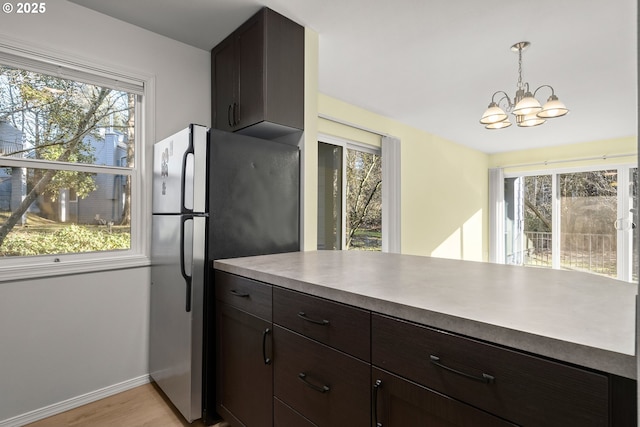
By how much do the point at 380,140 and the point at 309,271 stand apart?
10.4 feet

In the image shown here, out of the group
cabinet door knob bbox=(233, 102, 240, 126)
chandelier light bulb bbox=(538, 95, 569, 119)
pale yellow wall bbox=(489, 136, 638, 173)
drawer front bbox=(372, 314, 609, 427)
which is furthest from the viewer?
pale yellow wall bbox=(489, 136, 638, 173)

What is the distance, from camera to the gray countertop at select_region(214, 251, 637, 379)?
0.67 metres

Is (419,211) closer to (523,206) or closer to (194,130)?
(523,206)

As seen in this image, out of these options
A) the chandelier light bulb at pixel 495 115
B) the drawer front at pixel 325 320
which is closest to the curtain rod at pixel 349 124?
the chandelier light bulb at pixel 495 115

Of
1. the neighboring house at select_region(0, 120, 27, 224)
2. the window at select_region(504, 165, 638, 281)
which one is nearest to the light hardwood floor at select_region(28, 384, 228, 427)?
the neighboring house at select_region(0, 120, 27, 224)

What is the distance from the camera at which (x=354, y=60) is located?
2740 mm

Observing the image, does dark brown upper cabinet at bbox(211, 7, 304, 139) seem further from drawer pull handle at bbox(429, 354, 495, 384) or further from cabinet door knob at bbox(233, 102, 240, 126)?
drawer pull handle at bbox(429, 354, 495, 384)

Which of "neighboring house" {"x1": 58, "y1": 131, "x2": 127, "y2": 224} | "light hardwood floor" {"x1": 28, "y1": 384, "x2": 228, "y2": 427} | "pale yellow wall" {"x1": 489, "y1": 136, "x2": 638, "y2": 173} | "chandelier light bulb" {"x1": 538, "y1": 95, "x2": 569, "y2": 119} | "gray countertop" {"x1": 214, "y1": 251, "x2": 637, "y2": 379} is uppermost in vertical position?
"pale yellow wall" {"x1": 489, "y1": 136, "x2": 638, "y2": 173}

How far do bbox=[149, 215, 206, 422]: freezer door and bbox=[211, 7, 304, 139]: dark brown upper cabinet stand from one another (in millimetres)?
817

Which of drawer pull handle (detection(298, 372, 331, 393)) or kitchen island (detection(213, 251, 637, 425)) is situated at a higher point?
kitchen island (detection(213, 251, 637, 425))

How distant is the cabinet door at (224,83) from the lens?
2.37 metres

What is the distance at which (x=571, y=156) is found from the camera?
5586mm

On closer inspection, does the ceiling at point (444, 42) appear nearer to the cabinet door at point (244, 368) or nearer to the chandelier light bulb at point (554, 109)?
the chandelier light bulb at point (554, 109)

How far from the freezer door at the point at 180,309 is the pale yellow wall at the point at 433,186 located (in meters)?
2.13
